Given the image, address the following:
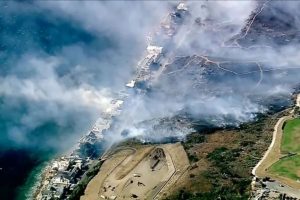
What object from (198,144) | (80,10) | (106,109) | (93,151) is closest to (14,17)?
(80,10)

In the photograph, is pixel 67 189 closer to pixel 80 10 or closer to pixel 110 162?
pixel 110 162

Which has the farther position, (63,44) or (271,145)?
(63,44)

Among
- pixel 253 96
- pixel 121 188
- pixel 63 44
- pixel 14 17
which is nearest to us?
pixel 121 188

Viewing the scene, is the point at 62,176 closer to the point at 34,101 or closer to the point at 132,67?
the point at 34,101

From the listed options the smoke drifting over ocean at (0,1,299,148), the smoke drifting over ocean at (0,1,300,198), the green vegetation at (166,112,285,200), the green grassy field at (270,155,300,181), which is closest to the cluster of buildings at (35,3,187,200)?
the smoke drifting over ocean at (0,1,300,198)

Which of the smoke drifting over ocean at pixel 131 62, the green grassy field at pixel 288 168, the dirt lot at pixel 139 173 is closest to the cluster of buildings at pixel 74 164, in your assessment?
the smoke drifting over ocean at pixel 131 62

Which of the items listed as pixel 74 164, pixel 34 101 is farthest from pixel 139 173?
pixel 34 101
